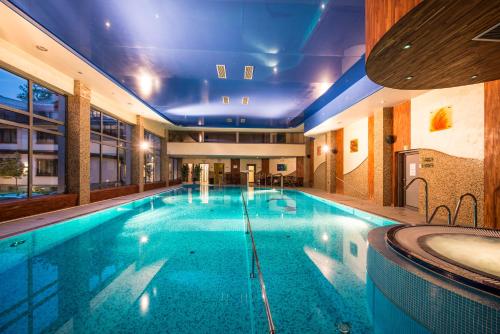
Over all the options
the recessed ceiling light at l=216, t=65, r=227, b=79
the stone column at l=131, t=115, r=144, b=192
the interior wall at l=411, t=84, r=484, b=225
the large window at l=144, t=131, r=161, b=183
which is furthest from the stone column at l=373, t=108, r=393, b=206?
the large window at l=144, t=131, r=161, b=183

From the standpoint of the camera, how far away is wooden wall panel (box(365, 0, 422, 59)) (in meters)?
2.20

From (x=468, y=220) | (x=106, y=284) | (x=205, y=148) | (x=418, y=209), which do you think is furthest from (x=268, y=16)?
(x=205, y=148)

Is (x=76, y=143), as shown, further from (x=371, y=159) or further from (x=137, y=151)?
(x=371, y=159)

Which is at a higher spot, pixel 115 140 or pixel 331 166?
pixel 115 140

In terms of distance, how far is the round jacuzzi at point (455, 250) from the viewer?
1.87 m

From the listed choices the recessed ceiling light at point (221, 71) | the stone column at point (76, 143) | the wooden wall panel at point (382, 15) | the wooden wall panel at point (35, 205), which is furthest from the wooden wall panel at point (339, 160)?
the wooden wall panel at point (35, 205)

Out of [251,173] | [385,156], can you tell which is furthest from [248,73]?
[251,173]

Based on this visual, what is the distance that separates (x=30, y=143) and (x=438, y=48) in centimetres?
807

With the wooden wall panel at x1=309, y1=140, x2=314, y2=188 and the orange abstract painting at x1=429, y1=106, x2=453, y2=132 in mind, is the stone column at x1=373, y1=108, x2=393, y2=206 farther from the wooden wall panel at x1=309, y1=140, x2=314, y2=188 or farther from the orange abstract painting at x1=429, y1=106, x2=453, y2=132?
the wooden wall panel at x1=309, y1=140, x2=314, y2=188

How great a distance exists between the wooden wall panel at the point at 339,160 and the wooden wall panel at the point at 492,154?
6849 millimetres

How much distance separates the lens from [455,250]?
2680 millimetres

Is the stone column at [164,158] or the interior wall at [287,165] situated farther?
the interior wall at [287,165]

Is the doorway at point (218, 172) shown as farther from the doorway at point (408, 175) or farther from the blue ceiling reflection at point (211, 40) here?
the doorway at point (408, 175)

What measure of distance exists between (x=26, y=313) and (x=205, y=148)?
13417 mm
